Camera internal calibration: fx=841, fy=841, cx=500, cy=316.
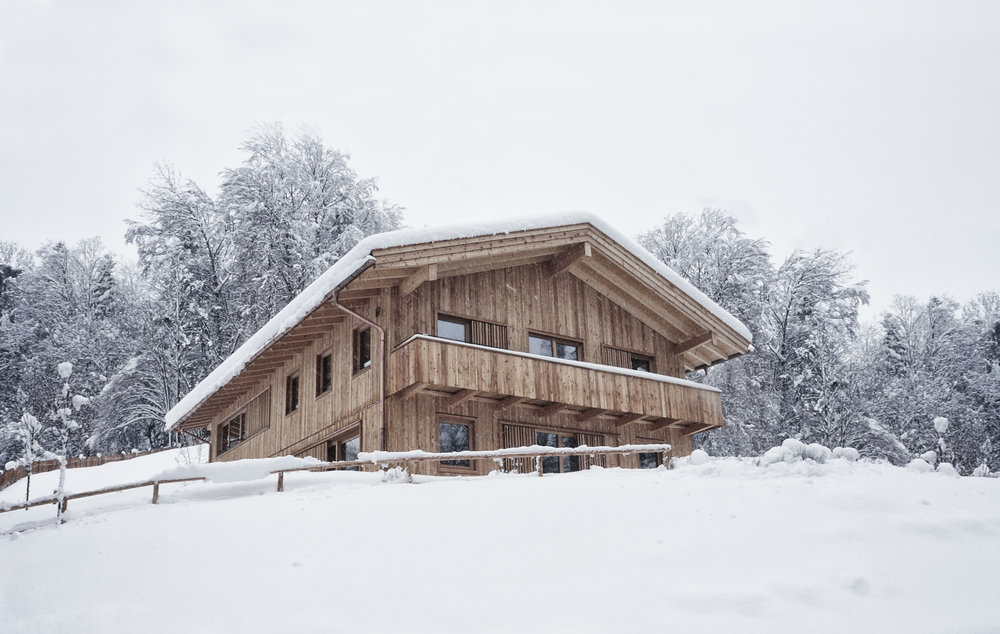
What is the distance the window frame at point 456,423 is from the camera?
56.7 ft

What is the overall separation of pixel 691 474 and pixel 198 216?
30.3 meters

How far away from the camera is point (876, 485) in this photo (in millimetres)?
11250

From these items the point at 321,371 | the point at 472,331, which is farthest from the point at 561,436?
the point at 321,371

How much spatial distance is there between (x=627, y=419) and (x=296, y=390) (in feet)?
28.4

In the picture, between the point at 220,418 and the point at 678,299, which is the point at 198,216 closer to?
the point at 220,418

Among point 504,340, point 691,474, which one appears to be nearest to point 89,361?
point 504,340

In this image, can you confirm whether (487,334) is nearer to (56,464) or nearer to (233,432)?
(233,432)

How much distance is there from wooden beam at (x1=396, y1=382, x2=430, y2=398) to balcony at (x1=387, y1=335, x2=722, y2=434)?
0.07 feet

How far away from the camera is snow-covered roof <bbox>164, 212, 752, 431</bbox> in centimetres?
1631

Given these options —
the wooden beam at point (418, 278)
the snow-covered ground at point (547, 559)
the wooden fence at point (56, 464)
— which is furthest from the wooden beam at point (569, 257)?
the wooden fence at point (56, 464)

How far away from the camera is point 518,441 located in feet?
61.7

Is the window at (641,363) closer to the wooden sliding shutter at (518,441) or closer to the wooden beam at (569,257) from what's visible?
the wooden beam at (569,257)

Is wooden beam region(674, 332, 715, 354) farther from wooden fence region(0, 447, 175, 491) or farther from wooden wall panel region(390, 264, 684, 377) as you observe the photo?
wooden fence region(0, 447, 175, 491)

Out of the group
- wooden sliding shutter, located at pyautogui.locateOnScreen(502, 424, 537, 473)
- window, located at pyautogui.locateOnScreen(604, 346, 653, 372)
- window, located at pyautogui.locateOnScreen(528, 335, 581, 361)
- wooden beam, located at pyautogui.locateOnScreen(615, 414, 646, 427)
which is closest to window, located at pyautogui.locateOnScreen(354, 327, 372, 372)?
wooden sliding shutter, located at pyautogui.locateOnScreen(502, 424, 537, 473)
